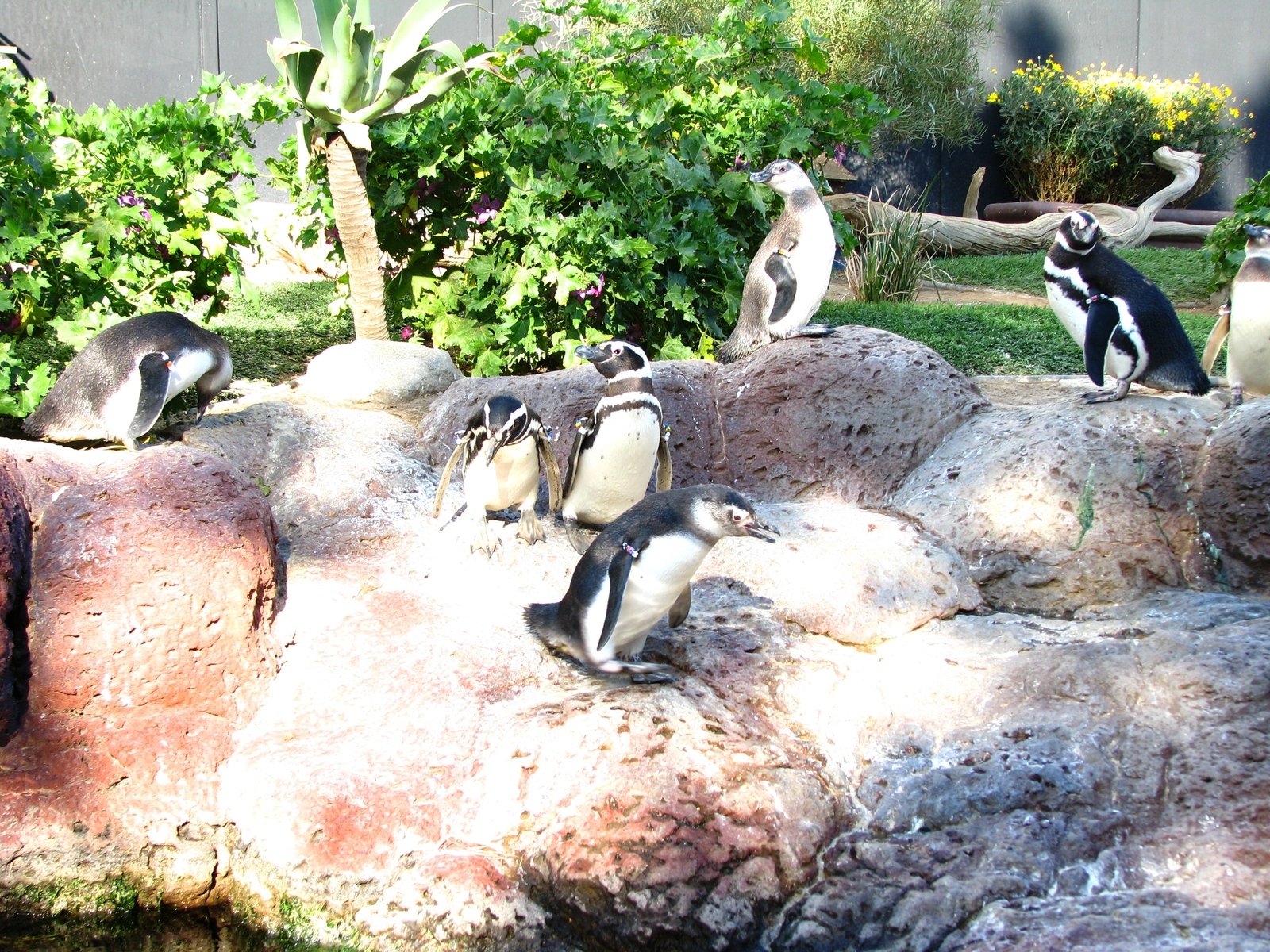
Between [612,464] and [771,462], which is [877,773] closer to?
[612,464]

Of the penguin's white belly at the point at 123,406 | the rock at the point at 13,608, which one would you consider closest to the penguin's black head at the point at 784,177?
the penguin's white belly at the point at 123,406

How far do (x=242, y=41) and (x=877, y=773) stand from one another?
10313 millimetres

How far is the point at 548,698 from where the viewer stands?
2887mm

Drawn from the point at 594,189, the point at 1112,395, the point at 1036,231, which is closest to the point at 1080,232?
the point at 1112,395

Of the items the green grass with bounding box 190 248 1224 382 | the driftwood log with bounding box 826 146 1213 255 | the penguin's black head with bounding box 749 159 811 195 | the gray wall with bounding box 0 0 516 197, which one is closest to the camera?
the penguin's black head with bounding box 749 159 811 195

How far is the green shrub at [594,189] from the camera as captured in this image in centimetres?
502

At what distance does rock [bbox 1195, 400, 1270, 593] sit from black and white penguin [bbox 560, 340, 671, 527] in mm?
1836

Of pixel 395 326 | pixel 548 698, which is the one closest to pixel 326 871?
pixel 548 698

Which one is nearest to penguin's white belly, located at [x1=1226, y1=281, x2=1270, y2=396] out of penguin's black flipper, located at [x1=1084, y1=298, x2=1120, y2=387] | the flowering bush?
penguin's black flipper, located at [x1=1084, y1=298, x2=1120, y2=387]

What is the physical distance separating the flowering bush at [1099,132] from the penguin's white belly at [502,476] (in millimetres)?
11115

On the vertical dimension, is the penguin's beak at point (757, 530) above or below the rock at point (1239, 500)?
above

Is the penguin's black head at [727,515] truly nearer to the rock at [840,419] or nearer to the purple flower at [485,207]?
the rock at [840,419]

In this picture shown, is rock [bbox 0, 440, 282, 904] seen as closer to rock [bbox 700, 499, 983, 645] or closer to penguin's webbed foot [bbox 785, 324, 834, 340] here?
rock [bbox 700, 499, 983, 645]

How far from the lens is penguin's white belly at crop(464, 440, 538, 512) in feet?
11.9
